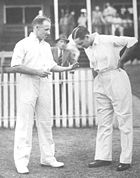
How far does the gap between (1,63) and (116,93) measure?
13.0 m

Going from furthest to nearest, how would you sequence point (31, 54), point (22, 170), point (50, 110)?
point (50, 110), point (22, 170), point (31, 54)

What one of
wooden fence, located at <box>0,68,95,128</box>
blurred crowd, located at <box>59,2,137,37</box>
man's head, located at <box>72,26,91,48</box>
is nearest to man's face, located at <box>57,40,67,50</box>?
wooden fence, located at <box>0,68,95,128</box>

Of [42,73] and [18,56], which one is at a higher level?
[18,56]

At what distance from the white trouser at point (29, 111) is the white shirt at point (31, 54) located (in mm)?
189

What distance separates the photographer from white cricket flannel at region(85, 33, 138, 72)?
242 inches

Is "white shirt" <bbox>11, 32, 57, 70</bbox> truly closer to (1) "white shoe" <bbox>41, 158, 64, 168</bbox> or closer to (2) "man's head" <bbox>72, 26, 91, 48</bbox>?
(2) "man's head" <bbox>72, 26, 91, 48</bbox>

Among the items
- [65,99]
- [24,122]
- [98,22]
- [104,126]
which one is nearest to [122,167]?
[104,126]

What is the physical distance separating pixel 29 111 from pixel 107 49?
4.39 ft

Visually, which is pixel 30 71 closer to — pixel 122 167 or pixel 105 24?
pixel 122 167

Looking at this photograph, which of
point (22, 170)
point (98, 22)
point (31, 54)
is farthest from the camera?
point (98, 22)

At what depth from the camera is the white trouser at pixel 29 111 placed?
6.09m

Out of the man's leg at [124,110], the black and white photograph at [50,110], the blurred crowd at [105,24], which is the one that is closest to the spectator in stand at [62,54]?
the black and white photograph at [50,110]

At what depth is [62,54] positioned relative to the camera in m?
9.77

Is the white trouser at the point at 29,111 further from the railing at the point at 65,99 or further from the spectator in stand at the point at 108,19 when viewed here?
the spectator in stand at the point at 108,19
